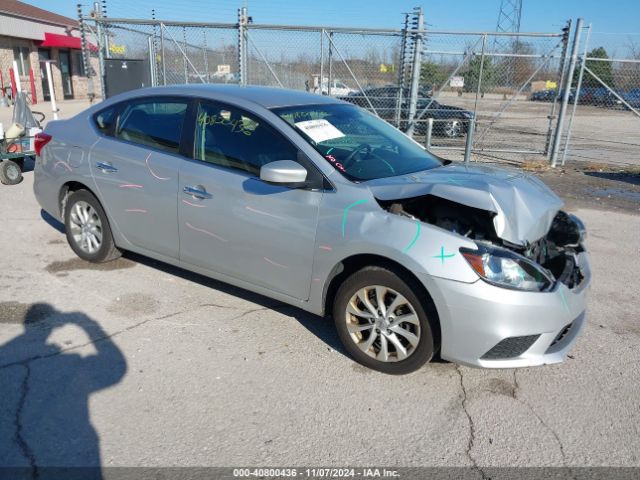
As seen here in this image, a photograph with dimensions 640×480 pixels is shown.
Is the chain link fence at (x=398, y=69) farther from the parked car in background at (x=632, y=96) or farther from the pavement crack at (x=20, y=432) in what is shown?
the pavement crack at (x=20, y=432)

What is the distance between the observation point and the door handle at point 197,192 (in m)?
3.99

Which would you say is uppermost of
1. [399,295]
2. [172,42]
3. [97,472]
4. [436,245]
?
[172,42]

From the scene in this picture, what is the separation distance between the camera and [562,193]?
923 cm

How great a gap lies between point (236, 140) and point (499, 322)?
2.23m

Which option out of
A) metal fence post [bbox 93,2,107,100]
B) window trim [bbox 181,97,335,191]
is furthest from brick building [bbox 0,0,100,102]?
window trim [bbox 181,97,335,191]

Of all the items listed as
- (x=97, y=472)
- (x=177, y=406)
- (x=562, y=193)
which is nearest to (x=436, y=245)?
(x=177, y=406)

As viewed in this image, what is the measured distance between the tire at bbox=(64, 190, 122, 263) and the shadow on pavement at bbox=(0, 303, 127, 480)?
0.96 metres

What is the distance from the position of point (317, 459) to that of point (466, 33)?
1000 centimetres

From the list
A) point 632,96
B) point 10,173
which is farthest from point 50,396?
point 632,96

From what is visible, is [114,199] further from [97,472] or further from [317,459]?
[317,459]

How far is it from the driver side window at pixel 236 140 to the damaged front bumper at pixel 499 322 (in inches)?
57.7

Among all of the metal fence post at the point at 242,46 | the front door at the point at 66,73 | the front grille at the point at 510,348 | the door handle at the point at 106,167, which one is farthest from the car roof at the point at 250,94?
the front door at the point at 66,73

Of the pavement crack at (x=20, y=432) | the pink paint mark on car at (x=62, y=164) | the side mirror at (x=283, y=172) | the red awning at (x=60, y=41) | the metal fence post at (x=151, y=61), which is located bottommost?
the pavement crack at (x=20, y=432)

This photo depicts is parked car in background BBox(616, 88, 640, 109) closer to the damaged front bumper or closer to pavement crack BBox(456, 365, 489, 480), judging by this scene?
the damaged front bumper
